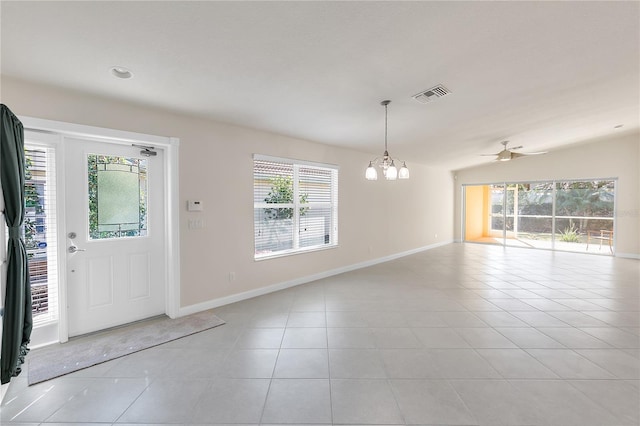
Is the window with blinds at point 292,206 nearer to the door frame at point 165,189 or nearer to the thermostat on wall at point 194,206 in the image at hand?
the thermostat on wall at point 194,206

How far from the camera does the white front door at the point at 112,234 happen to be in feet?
8.86

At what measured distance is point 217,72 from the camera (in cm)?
232

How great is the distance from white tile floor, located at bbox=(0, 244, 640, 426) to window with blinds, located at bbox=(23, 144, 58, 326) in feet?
2.44

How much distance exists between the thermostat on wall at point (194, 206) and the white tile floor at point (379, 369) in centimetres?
137

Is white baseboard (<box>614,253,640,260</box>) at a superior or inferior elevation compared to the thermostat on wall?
inferior

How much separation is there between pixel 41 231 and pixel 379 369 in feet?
11.2

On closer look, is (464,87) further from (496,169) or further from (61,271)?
(496,169)

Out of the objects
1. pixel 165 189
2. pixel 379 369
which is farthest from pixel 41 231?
pixel 379 369

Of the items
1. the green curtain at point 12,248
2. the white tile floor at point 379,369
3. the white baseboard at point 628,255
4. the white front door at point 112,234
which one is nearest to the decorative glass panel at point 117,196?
the white front door at point 112,234

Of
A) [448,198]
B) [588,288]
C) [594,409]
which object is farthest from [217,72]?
[448,198]

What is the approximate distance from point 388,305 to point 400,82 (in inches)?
110

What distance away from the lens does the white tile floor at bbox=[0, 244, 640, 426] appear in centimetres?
174

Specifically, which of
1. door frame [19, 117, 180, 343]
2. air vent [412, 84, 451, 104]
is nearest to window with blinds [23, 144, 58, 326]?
→ door frame [19, 117, 180, 343]

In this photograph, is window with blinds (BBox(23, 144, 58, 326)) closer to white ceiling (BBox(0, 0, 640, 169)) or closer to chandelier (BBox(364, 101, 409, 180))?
white ceiling (BBox(0, 0, 640, 169))
